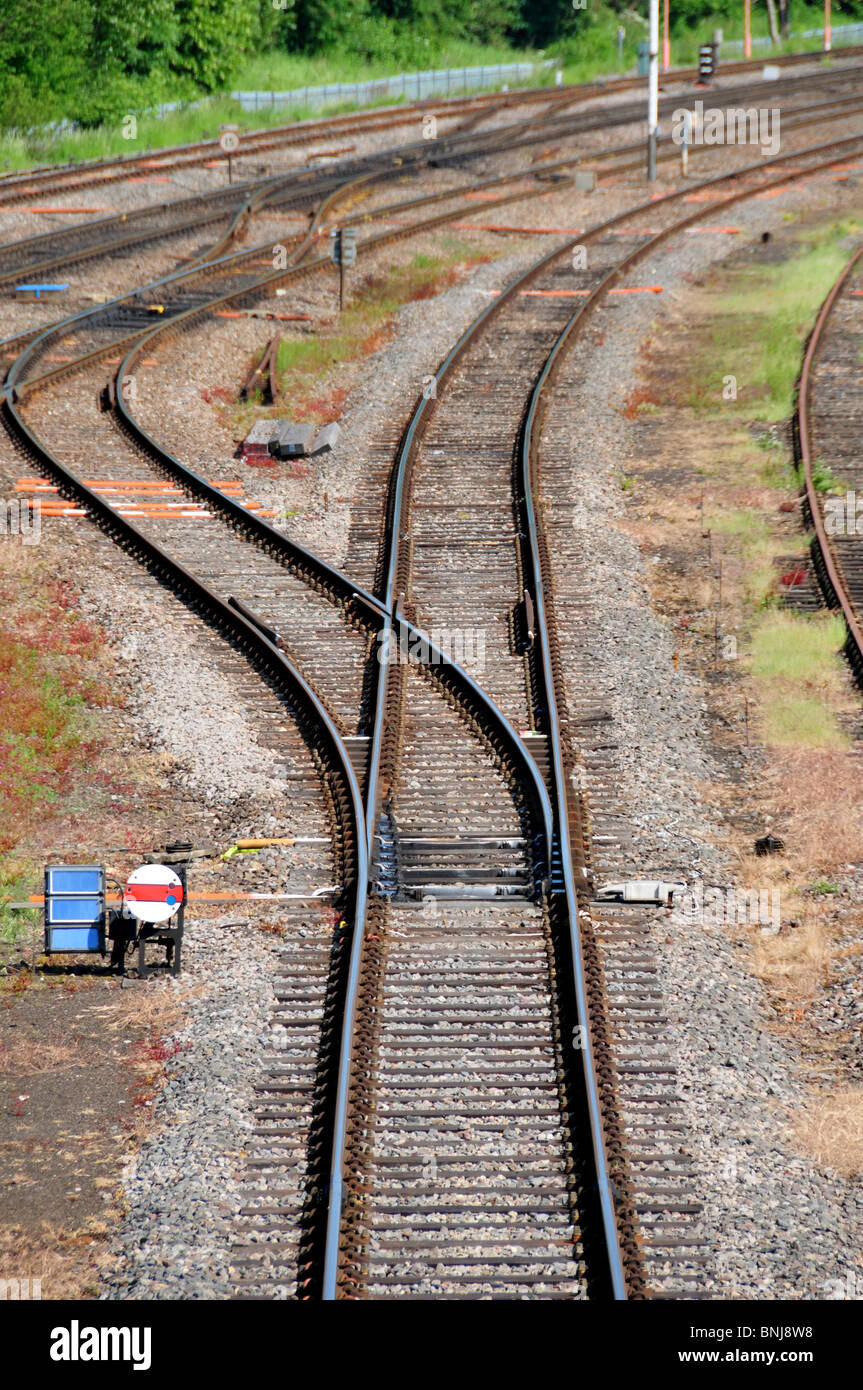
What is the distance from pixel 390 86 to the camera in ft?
164

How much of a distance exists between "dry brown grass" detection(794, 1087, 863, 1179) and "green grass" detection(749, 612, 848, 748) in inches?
189

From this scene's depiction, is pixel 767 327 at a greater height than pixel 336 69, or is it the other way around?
pixel 336 69

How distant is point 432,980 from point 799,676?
19.7 ft

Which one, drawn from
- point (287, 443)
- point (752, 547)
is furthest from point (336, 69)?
point (752, 547)

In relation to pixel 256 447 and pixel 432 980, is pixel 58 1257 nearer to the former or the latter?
pixel 432 980

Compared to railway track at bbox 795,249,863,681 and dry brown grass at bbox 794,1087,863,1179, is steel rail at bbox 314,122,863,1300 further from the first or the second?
railway track at bbox 795,249,863,681

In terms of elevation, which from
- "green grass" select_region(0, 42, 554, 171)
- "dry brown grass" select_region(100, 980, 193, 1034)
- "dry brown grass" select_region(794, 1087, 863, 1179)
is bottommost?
"dry brown grass" select_region(794, 1087, 863, 1179)

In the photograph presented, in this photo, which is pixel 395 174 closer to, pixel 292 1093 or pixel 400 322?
pixel 400 322

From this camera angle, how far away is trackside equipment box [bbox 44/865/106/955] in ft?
33.9

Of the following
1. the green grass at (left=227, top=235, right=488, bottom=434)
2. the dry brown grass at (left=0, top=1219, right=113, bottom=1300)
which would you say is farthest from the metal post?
the dry brown grass at (left=0, top=1219, right=113, bottom=1300)

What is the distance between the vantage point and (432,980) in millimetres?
10211

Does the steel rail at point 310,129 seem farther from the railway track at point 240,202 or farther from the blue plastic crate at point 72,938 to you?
the blue plastic crate at point 72,938

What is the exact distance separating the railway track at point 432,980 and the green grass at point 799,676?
6.65ft
